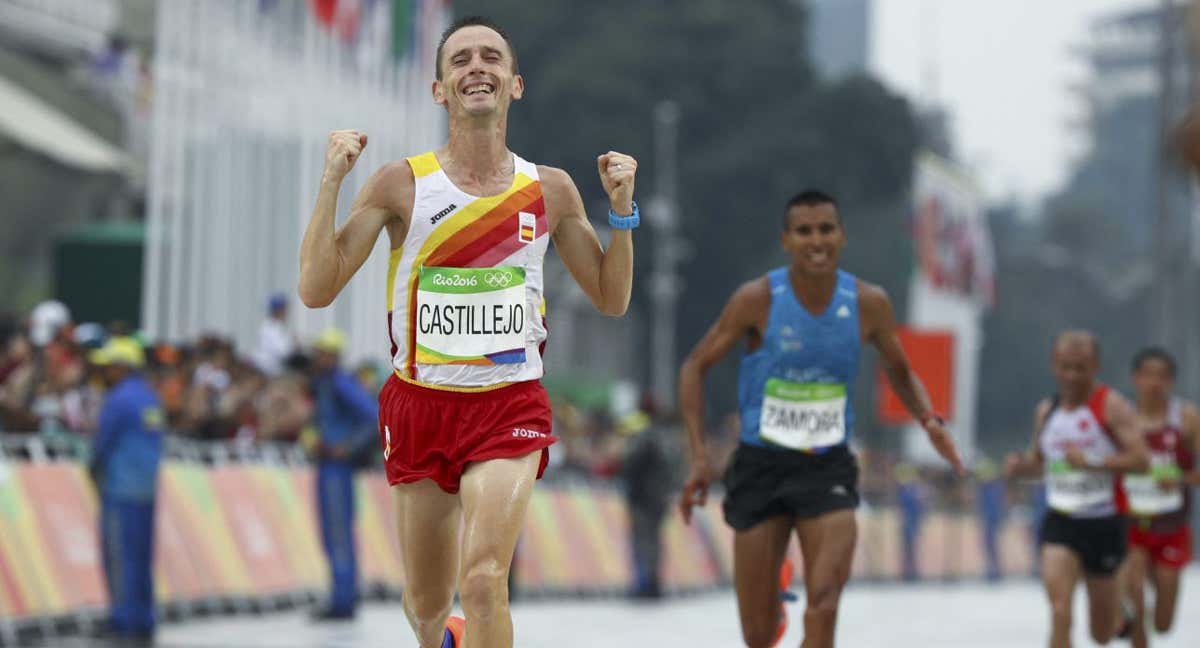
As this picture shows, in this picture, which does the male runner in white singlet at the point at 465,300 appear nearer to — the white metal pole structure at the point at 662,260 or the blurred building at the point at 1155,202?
the blurred building at the point at 1155,202

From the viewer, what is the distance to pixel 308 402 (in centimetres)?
2053

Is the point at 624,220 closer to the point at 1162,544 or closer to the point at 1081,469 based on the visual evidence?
the point at 1081,469

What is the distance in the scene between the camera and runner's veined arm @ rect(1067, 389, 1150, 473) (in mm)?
12617

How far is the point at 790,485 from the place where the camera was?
1042cm

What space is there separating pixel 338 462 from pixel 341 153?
35.0ft

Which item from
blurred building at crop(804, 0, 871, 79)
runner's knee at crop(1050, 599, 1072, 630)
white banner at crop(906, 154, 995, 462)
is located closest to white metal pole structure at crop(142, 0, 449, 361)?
white banner at crop(906, 154, 995, 462)

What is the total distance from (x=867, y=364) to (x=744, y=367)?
57778mm

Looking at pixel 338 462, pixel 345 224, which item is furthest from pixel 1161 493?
pixel 345 224

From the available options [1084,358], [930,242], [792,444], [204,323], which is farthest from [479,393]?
[930,242]

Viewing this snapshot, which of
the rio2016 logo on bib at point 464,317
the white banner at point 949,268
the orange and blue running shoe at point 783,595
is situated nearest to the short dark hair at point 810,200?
the orange and blue running shoe at point 783,595

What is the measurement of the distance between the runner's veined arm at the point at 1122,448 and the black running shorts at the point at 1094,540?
348 mm

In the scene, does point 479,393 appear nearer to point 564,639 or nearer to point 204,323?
point 564,639

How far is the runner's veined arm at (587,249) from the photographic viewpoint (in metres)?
7.93

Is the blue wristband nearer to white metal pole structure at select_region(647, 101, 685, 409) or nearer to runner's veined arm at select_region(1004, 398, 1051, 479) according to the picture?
runner's veined arm at select_region(1004, 398, 1051, 479)
